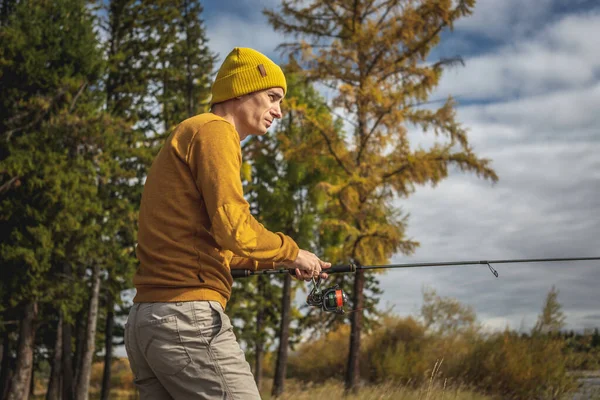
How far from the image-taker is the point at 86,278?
64.8 ft

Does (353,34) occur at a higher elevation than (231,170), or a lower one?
higher

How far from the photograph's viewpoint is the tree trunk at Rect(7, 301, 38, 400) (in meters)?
17.4

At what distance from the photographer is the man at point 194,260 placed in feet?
8.15

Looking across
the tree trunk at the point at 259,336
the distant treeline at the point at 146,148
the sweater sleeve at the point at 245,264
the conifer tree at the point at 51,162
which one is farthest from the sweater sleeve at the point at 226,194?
the tree trunk at the point at 259,336

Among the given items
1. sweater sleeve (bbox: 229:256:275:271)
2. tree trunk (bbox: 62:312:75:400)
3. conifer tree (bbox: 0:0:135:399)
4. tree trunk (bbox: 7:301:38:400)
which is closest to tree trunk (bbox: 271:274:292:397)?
conifer tree (bbox: 0:0:135:399)

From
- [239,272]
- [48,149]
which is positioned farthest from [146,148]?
[239,272]

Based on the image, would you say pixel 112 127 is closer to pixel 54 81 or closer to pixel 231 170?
pixel 54 81

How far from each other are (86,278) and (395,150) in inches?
387

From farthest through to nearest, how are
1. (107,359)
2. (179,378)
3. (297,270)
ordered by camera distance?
(107,359), (297,270), (179,378)

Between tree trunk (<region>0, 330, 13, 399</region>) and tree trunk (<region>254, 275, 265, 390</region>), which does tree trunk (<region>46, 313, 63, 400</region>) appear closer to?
tree trunk (<region>0, 330, 13, 399</region>)

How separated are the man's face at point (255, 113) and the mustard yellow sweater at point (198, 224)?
0.21 m

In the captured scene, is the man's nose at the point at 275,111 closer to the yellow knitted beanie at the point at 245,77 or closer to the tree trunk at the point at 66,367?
the yellow knitted beanie at the point at 245,77

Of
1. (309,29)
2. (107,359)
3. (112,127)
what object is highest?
(309,29)

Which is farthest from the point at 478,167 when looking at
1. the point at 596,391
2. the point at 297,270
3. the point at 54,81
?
the point at 297,270
